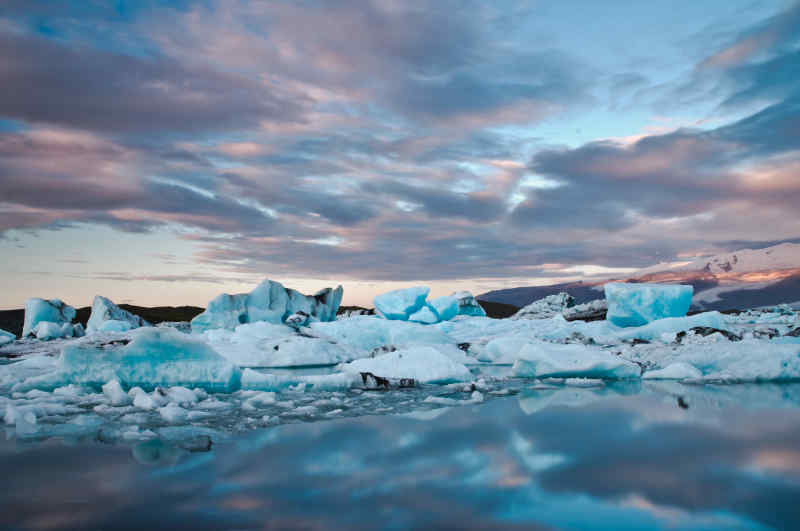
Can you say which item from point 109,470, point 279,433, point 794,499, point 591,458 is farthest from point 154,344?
point 794,499

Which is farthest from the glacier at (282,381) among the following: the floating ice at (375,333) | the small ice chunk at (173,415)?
the floating ice at (375,333)

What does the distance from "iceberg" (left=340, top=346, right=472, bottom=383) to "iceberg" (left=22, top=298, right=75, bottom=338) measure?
27.2 metres

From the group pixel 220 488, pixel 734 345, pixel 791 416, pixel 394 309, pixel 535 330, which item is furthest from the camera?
pixel 394 309

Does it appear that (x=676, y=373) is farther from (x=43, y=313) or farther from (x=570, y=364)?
(x=43, y=313)

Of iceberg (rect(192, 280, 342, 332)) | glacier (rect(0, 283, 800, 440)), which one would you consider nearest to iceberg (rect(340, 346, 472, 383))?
glacier (rect(0, 283, 800, 440))

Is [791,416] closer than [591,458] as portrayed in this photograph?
No

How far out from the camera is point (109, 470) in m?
4.05

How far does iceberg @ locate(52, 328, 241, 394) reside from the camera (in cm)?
864

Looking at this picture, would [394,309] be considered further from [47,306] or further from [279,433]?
[279,433]

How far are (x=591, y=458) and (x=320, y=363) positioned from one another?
1220 cm

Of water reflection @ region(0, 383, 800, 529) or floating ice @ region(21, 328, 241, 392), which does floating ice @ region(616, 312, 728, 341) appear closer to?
water reflection @ region(0, 383, 800, 529)

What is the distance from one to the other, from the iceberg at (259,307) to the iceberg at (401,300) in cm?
343

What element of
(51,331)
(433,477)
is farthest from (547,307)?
(433,477)

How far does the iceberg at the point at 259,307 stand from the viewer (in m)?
24.6
